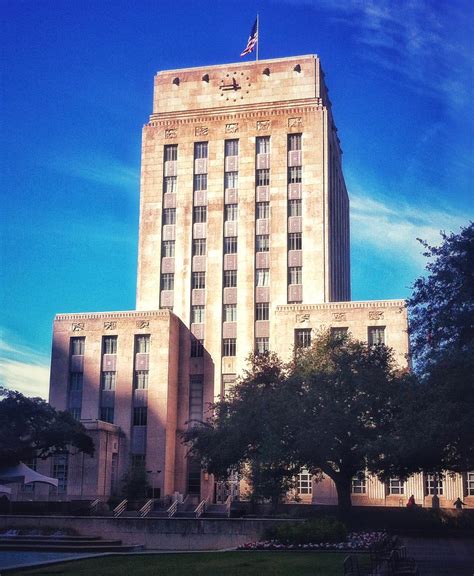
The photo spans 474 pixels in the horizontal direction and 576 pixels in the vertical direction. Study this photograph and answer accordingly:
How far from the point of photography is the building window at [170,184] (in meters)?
82.8

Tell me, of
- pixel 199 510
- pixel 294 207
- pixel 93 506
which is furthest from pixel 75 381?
pixel 294 207

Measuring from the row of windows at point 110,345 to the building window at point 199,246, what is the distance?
10.7 meters

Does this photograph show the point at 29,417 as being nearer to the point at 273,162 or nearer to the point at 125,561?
the point at 125,561

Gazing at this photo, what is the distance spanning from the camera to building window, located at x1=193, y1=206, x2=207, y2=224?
80750 millimetres

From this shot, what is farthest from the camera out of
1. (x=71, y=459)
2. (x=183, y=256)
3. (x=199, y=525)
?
(x=183, y=256)

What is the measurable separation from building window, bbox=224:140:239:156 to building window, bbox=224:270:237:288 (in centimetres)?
1215

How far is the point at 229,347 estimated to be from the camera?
75.8m

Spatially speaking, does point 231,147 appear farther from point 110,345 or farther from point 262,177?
point 110,345

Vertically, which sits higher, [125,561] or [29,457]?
[29,457]

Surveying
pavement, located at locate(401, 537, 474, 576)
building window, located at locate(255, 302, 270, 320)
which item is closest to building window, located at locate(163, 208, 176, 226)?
building window, located at locate(255, 302, 270, 320)

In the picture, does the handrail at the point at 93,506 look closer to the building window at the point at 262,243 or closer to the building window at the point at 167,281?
the building window at the point at 167,281

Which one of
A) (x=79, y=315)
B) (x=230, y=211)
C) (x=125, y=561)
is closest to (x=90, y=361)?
(x=79, y=315)

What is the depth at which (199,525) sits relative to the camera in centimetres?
3759

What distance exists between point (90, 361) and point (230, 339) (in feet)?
41.8
